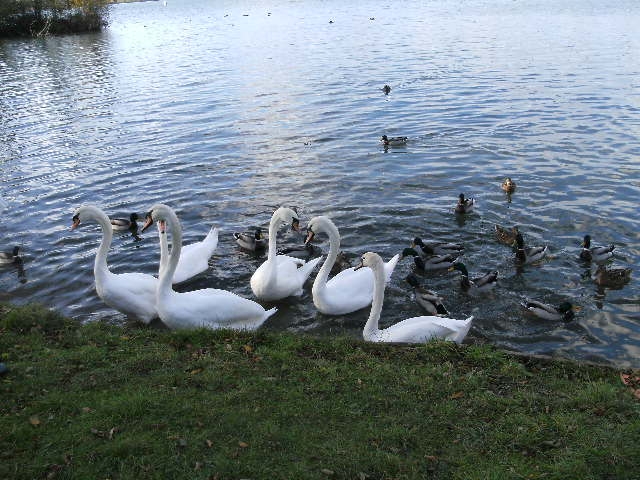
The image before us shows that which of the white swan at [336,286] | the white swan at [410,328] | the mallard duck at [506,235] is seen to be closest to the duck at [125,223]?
the white swan at [336,286]

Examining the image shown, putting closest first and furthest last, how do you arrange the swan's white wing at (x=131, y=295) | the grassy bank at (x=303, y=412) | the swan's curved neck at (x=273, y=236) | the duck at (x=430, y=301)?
the grassy bank at (x=303, y=412) < the swan's white wing at (x=131, y=295) < the duck at (x=430, y=301) < the swan's curved neck at (x=273, y=236)

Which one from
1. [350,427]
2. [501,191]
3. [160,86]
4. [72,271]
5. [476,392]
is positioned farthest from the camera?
[160,86]

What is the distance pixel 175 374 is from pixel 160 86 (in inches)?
1058

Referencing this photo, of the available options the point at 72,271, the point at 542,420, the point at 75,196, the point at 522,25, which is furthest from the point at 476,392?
the point at 522,25

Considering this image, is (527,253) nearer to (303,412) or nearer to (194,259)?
(194,259)

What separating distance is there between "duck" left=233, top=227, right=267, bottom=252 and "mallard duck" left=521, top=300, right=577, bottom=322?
554cm

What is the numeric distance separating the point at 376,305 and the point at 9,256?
25.7ft

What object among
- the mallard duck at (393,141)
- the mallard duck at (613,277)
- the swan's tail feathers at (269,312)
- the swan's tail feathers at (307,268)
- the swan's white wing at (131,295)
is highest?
the swan's white wing at (131,295)

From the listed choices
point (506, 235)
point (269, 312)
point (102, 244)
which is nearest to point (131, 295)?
point (102, 244)

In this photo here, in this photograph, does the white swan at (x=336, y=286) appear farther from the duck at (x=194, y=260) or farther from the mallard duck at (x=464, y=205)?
the mallard duck at (x=464, y=205)

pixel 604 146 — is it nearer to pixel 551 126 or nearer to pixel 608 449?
pixel 551 126

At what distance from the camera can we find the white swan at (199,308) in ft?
29.3

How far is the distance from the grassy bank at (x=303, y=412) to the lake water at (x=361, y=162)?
8.00ft

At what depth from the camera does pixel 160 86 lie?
1234 inches
